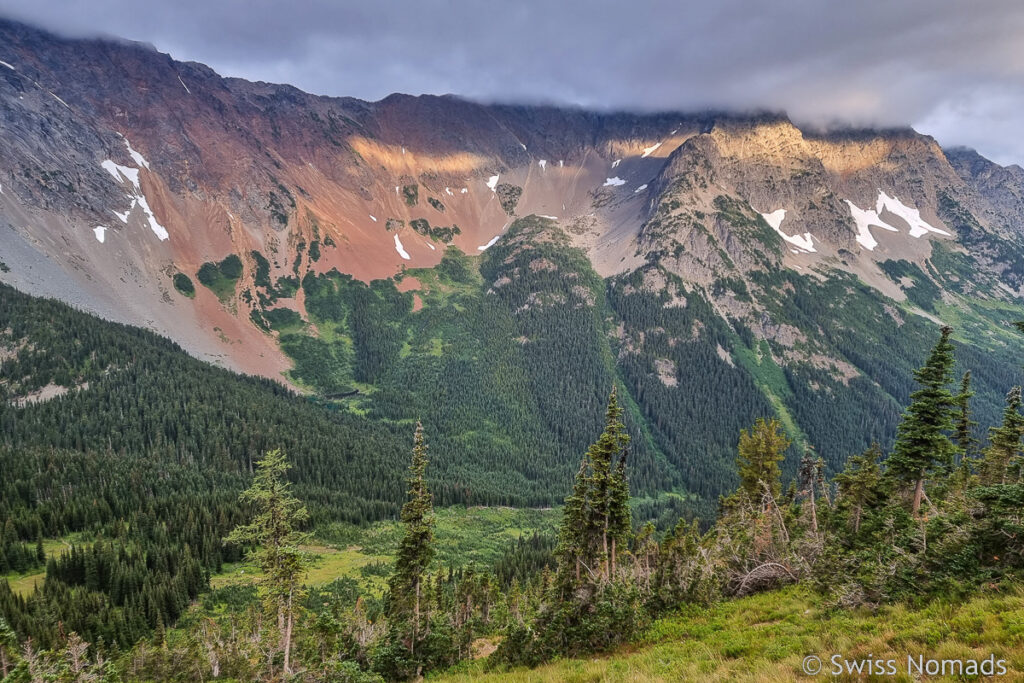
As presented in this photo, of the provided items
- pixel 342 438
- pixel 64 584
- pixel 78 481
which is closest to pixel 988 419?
pixel 342 438

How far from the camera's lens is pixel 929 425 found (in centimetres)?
2947

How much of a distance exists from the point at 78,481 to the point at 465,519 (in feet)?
242

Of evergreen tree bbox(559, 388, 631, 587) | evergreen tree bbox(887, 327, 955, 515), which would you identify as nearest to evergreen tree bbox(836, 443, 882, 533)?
evergreen tree bbox(887, 327, 955, 515)

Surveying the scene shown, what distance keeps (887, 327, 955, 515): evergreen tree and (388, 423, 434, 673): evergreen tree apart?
29676 mm

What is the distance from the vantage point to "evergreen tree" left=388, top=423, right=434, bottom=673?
3022 cm

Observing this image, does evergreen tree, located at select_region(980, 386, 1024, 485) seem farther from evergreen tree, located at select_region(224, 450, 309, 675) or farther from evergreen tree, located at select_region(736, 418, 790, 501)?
evergreen tree, located at select_region(224, 450, 309, 675)

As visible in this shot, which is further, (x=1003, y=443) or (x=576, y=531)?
(x=1003, y=443)

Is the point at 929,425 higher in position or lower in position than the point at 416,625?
higher

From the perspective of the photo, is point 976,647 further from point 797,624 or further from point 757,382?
point 757,382

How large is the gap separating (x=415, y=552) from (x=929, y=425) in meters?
33.2

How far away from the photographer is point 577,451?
543 feet

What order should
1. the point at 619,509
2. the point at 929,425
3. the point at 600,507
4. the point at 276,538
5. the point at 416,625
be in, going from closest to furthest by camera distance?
1. the point at 276,538
2. the point at 929,425
3. the point at 416,625
4. the point at 600,507
5. the point at 619,509

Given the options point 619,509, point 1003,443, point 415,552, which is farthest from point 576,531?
point 1003,443

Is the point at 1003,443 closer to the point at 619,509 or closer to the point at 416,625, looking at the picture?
the point at 619,509
